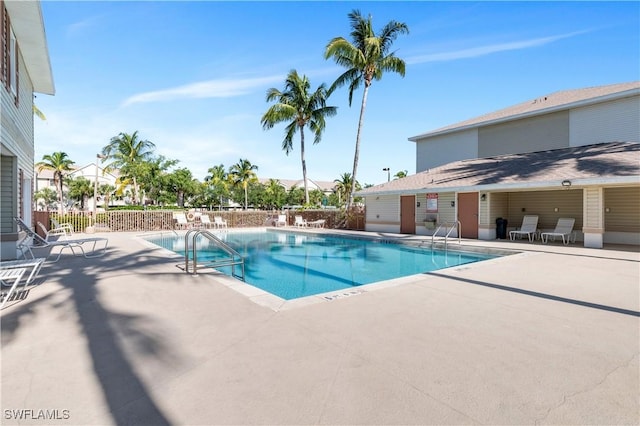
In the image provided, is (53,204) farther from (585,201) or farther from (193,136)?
(585,201)

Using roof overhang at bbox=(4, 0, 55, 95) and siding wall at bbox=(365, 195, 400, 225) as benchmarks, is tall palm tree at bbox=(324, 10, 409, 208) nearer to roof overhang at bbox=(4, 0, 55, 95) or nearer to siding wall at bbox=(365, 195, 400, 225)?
siding wall at bbox=(365, 195, 400, 225)

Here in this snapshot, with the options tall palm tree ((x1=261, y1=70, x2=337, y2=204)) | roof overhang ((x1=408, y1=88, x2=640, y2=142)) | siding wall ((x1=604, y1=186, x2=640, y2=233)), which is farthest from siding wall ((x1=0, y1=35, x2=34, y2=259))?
roof overhang ((x1=408, y1=88, x2=640, y2=142))

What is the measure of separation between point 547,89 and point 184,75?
2183 centimetres

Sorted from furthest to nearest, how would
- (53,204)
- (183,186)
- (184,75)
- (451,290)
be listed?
1. (53,204)
2. (183,186)
3. (184,75)
4. (451,290)

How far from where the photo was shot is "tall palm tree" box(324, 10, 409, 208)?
66.5 feet

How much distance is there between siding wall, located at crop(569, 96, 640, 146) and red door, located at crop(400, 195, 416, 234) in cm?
827

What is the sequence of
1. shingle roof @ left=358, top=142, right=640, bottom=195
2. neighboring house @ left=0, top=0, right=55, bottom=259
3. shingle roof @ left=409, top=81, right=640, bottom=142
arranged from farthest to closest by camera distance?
shingle roof @ left=409, top=81, right=640, bottom=142
shingle roof @ left=358, top=142, right=640, bottom=195
neighboring house @ left=0, top=0, right=55, bottom=259

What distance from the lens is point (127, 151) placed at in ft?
133

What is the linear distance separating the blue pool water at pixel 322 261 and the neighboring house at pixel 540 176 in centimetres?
383

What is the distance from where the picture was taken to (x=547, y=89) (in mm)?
21125

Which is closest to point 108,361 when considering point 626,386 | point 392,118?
point 626,386

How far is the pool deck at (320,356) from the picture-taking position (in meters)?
2.39
